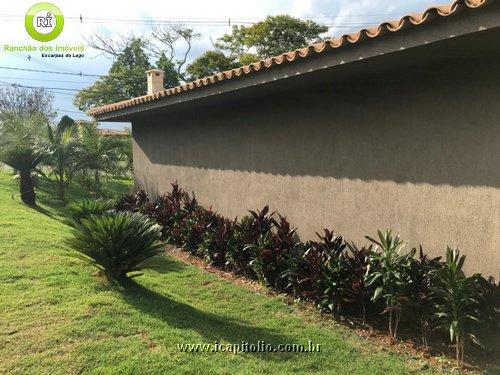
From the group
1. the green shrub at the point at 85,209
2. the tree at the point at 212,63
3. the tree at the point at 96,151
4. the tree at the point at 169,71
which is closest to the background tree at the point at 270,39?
the tree at the point at 212,63

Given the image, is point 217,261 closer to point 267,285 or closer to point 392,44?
point 267,285

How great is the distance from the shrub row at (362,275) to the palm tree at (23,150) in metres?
6.23

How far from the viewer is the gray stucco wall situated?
423 cm

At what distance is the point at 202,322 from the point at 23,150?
887cm

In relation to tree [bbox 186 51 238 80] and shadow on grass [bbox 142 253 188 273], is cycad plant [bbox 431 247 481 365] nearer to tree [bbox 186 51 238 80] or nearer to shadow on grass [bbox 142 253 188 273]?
shadow on grass [bbox 142 253 188 273]

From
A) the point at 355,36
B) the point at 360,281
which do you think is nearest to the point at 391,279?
the point at 360,281

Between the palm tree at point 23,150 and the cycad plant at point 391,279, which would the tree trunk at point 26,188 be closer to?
the palm tree at point 23,150

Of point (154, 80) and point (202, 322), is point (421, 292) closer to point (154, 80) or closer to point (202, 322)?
point (202, 322)

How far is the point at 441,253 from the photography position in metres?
4.62

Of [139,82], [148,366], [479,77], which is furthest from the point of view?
[139,82]

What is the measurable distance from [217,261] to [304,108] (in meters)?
2.92

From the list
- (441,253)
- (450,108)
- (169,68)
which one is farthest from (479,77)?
(169,68)

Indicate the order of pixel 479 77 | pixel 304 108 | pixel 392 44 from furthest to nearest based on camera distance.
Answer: pixel 304 108
pixel 479 77
pixel 392 44

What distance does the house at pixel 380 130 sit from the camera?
399 cm
